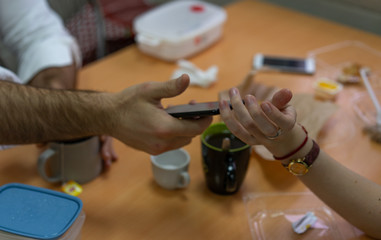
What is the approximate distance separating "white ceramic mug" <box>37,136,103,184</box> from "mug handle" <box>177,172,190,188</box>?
186mm

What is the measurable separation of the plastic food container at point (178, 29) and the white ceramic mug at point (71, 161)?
57 cm

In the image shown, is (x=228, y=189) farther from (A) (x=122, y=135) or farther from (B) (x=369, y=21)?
(B) (x=369, y=21)

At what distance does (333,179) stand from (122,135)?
0.42 meters

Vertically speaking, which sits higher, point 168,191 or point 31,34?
point 31,34

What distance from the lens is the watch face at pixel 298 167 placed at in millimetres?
667

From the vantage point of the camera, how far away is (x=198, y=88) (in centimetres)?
115

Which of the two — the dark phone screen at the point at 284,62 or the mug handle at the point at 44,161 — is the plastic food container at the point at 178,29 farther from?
the mug handle at the point at 44,161

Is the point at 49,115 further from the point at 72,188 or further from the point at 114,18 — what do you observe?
the point at 114,18

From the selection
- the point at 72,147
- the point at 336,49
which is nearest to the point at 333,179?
the point at 72,147

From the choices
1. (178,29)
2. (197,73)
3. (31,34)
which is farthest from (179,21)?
(31,34)

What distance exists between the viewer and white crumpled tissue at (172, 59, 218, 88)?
1154mm

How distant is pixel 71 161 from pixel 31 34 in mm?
606

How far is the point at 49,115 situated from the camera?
0.80 meters

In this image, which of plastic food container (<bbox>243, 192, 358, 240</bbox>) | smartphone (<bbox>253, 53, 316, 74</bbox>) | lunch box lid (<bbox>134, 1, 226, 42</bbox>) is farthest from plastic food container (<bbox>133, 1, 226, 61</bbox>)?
plastic food container (<bbox>243, 192, 358, 240</bbox>)
